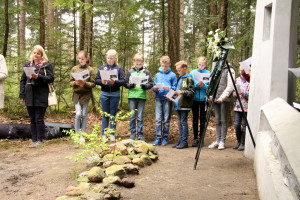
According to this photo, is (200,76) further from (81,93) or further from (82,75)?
(81,93)

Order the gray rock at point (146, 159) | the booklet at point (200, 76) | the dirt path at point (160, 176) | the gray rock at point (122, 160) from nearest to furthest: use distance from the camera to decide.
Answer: the dirt path at point (160, 176), the gray rock at point (122, 160), the gray rock at point (146, 159), the booklet at point (200, 76)

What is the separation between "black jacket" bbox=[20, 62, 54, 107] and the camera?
6.50m

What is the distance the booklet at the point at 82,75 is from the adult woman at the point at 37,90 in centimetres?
61

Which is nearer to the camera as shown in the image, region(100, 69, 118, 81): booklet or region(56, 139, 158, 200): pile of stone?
region(56, 139, 158, 200): pile of stone

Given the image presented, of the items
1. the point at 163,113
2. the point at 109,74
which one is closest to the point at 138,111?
the point at 163,113

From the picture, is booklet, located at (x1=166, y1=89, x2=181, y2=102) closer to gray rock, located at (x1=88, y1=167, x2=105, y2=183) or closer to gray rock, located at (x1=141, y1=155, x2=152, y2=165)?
gray rock, located at (x1=141, y1=155, x2=152, y2=165)

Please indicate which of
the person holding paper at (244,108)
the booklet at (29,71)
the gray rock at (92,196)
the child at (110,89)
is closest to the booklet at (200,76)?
the person holding paper at (244,108)

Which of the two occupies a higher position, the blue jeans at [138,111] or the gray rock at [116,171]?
the blue jeans at [138,111]

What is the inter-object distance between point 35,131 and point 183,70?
380 centimetres

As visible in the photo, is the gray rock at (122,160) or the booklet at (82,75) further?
the booklet at (82,75)

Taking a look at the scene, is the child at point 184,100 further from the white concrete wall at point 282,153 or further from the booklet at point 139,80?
the white concrete wall at point 282,153

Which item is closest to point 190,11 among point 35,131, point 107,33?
point 107,33

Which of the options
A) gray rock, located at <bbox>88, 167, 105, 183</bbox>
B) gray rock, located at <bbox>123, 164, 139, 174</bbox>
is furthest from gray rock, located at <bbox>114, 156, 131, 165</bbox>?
gray rock, located at <bbox>88, 167, 105, 183</bbox>

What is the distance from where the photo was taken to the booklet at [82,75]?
6492 millimetres
